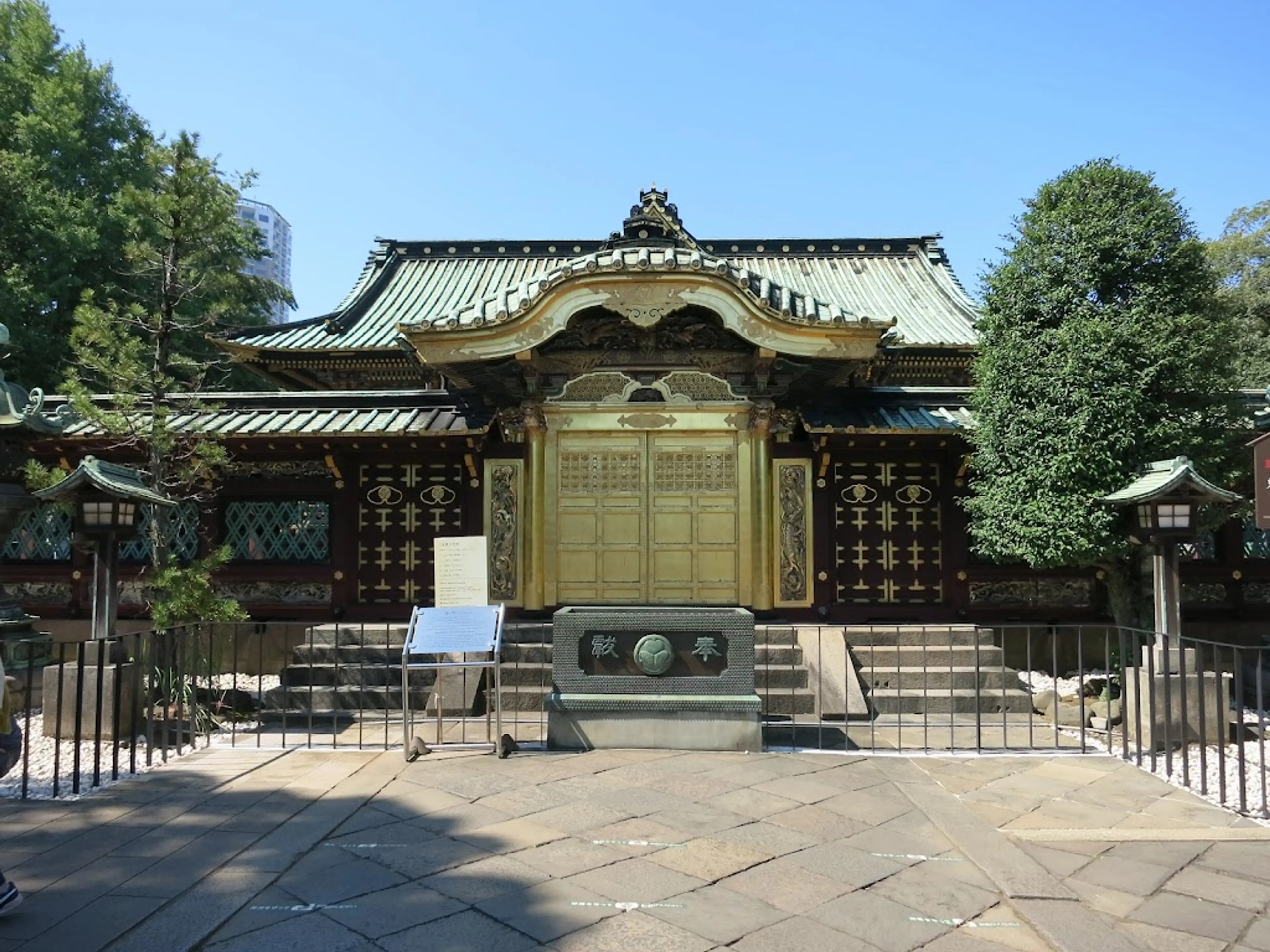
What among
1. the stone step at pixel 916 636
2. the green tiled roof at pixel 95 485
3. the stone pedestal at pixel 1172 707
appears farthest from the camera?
the stone step at pixel 916 636

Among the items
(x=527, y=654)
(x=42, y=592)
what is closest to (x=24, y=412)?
(x=42, y=592)

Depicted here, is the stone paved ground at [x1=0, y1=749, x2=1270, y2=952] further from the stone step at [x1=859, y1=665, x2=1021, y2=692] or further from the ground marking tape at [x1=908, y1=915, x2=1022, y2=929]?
the stone step at [x1=859, y1=665, x2=1021, y2=692]

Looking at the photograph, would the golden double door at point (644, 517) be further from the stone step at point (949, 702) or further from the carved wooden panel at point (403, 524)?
the stone step at point (949, 702)

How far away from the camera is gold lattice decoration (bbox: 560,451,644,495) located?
10.6 m

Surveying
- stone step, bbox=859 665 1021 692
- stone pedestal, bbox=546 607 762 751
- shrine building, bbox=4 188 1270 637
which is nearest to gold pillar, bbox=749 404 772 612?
shrine building, bbox=4 188 1270 637

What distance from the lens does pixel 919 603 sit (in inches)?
416

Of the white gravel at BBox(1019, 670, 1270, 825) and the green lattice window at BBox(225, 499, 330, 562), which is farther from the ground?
the green lattice window at BBox(225, 499, 330, 562)

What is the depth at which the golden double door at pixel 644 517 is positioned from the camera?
1046 cm

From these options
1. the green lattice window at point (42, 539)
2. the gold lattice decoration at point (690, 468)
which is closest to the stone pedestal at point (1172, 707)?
the gold lattice decoration at point (690, 468)

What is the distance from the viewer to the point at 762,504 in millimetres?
10359

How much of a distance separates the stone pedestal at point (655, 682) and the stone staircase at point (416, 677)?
1114 mm

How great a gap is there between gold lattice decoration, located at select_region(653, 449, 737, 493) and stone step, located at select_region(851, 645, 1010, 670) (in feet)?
9.09

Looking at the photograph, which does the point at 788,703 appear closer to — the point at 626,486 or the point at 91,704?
the point at 626,486

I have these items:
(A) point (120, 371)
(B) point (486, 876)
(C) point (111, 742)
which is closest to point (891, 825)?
(B) point (486, 876)
